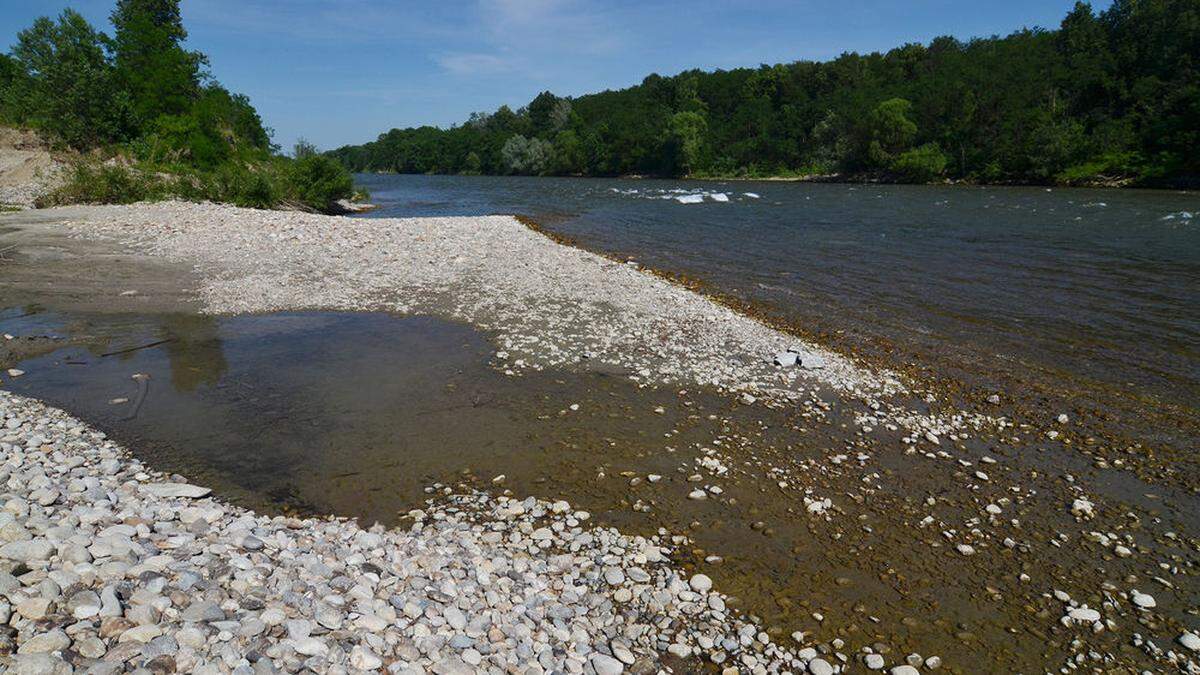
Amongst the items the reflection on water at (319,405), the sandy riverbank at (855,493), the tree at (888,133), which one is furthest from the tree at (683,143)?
the reflection on water at (319,405)

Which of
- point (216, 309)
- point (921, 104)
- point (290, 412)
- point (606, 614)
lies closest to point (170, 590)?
point (606, 614)

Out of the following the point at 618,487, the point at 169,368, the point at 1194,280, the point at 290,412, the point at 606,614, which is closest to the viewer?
the point at 606,614

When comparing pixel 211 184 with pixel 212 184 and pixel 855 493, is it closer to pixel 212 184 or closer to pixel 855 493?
pixel 212 184

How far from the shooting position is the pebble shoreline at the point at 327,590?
411cm

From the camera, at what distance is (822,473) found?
8266 millimetres

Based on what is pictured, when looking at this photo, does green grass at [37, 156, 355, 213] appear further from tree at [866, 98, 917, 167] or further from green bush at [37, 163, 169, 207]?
tree at [866, 98, 917, 167]

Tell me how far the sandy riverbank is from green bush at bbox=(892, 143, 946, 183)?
87.5 meters

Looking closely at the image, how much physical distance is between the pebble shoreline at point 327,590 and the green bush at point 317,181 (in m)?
38.0

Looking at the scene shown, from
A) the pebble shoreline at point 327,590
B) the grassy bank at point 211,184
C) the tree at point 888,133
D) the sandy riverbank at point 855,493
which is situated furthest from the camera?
the tree at point 888,133

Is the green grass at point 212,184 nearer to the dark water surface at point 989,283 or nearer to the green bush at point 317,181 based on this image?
the green bush at point 317,181

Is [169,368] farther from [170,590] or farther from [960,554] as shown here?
[960,554]

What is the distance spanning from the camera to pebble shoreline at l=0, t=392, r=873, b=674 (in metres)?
4.11

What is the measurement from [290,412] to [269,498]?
279 cm

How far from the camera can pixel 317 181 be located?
4294 centimetres
